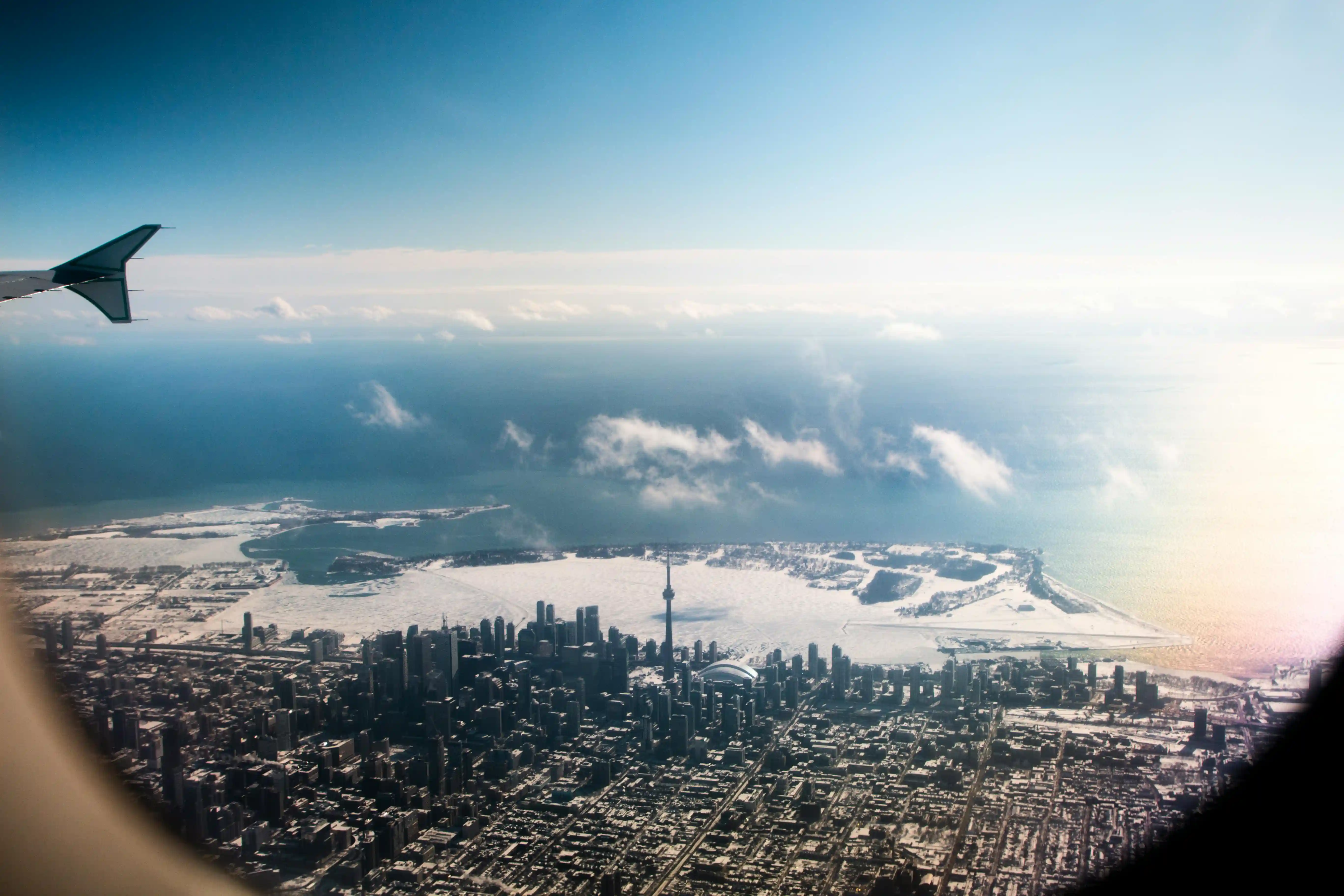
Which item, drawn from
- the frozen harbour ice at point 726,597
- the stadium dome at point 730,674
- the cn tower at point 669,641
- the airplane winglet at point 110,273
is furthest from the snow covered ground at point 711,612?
the airplane winglet at point 110,273

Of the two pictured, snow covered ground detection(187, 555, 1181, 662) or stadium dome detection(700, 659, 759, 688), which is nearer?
stadium dome detection(700, 659, 759, 688)

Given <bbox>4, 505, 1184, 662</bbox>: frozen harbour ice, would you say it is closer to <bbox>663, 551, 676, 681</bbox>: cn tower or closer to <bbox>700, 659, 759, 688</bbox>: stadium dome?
<bbox>663, 551, 676, 681</bbox>: cn tower

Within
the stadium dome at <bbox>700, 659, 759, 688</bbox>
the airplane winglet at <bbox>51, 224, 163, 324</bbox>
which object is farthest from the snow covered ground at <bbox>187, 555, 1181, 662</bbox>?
the airplane winglet at <bbox>51, 224, 163, 324</bbox>

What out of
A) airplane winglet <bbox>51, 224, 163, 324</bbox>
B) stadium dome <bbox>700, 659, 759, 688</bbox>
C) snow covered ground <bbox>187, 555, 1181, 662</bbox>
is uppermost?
airplane winglet <bbox>51, 224, 163, 324</bbox>

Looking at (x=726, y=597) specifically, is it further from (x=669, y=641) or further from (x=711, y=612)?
(x=669, y=641)

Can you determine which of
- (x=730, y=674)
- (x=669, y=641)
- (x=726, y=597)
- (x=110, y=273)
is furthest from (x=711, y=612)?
(x=110, y=273)

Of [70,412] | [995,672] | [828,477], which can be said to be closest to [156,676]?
[995,672]

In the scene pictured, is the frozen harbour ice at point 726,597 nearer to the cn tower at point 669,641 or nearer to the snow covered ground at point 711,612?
the snow covered ground at point 711,612
